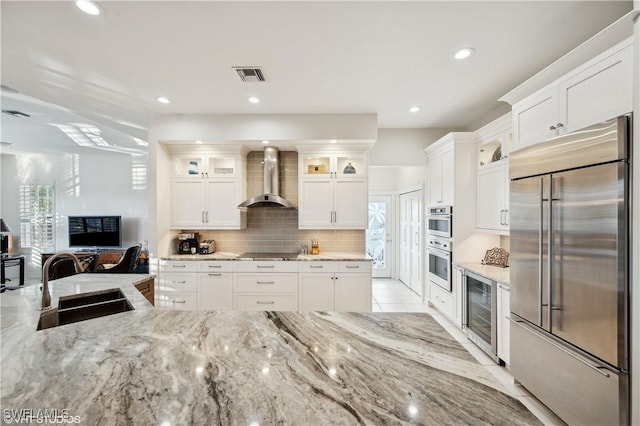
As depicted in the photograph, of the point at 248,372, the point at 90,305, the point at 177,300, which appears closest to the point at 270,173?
the point at 177,300

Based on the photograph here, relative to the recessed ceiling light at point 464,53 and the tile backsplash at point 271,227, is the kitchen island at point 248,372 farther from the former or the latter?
the tile backsplash at point 271,227

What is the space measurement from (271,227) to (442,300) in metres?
2.76

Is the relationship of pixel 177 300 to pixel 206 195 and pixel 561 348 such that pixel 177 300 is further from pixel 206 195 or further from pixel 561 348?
pixel 561 348

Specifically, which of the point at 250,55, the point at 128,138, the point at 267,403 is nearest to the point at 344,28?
the point at 250,55

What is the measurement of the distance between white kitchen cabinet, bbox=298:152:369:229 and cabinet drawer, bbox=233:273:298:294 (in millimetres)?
772

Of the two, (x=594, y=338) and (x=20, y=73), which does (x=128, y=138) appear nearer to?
(x=20, y=73)

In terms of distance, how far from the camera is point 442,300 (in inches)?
151

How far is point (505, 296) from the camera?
2.53 meters

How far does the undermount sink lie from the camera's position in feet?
6.01

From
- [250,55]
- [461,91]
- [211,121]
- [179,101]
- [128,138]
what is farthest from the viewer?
A: [128,138]

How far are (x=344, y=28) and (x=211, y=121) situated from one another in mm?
2374

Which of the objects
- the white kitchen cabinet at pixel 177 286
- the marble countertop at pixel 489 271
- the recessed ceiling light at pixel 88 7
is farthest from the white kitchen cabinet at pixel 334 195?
the recessed ceiling light at pixel 88 7

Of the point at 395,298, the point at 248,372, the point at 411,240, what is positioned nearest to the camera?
the point at 248,372

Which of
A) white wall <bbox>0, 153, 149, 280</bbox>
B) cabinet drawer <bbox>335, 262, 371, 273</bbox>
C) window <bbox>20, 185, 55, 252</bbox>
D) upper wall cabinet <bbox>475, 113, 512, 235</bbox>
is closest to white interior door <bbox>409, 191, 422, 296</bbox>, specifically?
upper wall cabinet <bbox>475, 113, 512, 235</bbox>
